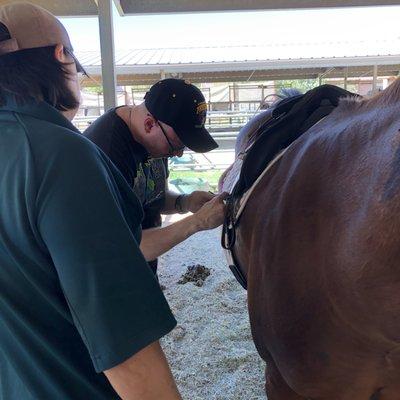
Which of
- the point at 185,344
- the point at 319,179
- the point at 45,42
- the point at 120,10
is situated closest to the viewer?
the point at 45,42

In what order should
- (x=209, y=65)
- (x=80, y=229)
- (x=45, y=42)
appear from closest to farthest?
(x=80, y=229) → (x=45, y=42) → (x=209, y=65)

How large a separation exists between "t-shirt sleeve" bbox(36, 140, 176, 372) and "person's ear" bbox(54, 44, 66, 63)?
0.22 metres

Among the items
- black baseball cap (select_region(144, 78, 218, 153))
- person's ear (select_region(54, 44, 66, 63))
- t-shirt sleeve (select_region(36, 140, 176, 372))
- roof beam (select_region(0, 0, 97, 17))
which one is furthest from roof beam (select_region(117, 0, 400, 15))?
t-shirt sleeve (select_region(36, 140, 176, 372))

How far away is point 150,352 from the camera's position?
70 cm

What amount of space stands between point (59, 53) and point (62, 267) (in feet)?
1.36

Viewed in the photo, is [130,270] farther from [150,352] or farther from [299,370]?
[299,370]

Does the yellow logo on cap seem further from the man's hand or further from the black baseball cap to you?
the man's hand

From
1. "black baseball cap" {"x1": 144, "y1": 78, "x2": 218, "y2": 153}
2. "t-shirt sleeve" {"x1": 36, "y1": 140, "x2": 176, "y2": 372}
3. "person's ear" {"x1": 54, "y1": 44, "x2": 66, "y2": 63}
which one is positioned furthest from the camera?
"black baseball cap" {"x1": 144, "y1": 78, "x2": 218, "y2": 153}

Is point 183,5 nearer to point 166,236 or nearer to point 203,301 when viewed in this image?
point 203,301

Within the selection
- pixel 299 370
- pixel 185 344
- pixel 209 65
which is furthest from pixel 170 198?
pixel 209 65

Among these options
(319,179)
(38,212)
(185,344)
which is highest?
(38,212)

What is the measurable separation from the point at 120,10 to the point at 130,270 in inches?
147

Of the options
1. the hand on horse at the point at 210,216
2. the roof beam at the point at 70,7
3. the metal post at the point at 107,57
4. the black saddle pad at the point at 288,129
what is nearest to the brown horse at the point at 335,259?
the black saddle pad at the point at 288,129

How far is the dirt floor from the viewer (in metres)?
2.30
